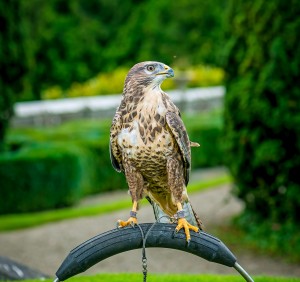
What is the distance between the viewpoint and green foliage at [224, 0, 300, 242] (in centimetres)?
987

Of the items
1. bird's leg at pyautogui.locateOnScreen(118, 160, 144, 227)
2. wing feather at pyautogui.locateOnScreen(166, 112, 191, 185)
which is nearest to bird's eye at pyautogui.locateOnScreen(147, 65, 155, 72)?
wing feather at pyautogui.locateOnScreen(166, 112, 191, 185)

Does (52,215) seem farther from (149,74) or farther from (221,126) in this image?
(149,74)

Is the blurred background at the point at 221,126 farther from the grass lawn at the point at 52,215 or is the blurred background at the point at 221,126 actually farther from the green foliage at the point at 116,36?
the green foliage at the point at 116,36

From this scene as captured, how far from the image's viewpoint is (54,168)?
13.1 m

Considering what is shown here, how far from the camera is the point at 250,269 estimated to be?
369 inches

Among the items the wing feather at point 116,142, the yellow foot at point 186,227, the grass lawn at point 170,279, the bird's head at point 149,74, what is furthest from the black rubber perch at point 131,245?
the grass lawn at point 170,279

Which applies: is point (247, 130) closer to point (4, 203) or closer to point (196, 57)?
point (4, 203)

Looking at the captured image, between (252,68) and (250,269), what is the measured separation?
2.80 m

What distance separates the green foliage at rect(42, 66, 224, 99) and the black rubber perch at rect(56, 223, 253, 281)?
1924 centimetres

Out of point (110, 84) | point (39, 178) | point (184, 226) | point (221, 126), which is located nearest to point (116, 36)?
point (110, 84)

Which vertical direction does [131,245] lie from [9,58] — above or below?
below

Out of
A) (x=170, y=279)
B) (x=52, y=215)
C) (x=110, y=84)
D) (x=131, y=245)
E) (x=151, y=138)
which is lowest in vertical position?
(x=131, y=245)

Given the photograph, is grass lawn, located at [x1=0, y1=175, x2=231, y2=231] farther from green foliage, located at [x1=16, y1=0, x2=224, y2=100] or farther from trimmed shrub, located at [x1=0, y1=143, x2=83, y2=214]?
green foliage, located at [x1=16, y1=0, x2=224, y2=100]

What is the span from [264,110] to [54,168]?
14.6 feet
